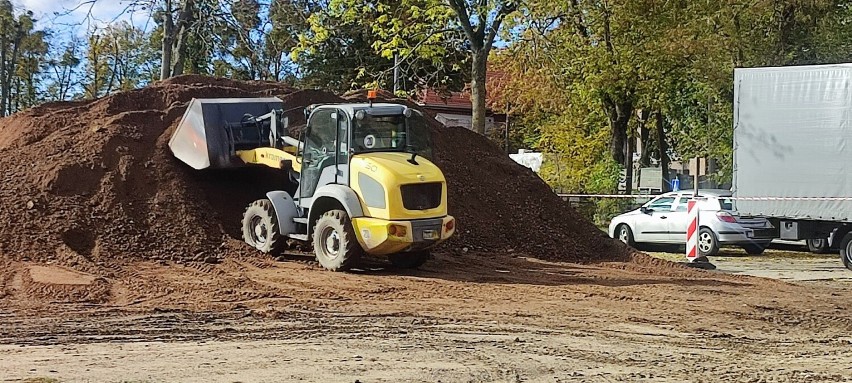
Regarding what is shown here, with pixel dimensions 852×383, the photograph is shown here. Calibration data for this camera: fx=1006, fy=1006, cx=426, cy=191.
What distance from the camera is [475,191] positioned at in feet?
63.0

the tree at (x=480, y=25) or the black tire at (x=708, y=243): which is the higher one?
the tree at (x=480, y=25)

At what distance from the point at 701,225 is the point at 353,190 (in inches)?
433

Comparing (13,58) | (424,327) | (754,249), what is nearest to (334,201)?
(424,327)

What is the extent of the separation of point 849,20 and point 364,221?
77.4ft

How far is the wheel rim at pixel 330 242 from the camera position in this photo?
581 inches

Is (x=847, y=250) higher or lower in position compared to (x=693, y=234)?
lower

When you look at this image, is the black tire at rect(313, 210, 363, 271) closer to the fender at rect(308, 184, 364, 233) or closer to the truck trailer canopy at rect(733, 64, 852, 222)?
the fender at rect(308, 184, 364, 233)

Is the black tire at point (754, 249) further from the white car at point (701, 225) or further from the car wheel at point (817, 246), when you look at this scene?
the car wheel at point (817, 246)

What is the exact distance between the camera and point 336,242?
14.8 metres

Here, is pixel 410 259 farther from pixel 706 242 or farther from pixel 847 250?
pixel 706 242

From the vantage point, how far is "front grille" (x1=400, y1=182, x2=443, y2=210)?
1419 cm

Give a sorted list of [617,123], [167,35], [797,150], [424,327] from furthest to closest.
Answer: [617,123] < [167,35] < [797,150] < [424,327]

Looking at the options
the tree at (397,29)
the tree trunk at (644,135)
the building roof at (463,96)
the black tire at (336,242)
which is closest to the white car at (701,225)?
the tree at (397,29)

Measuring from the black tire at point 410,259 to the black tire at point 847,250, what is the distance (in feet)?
28.2
